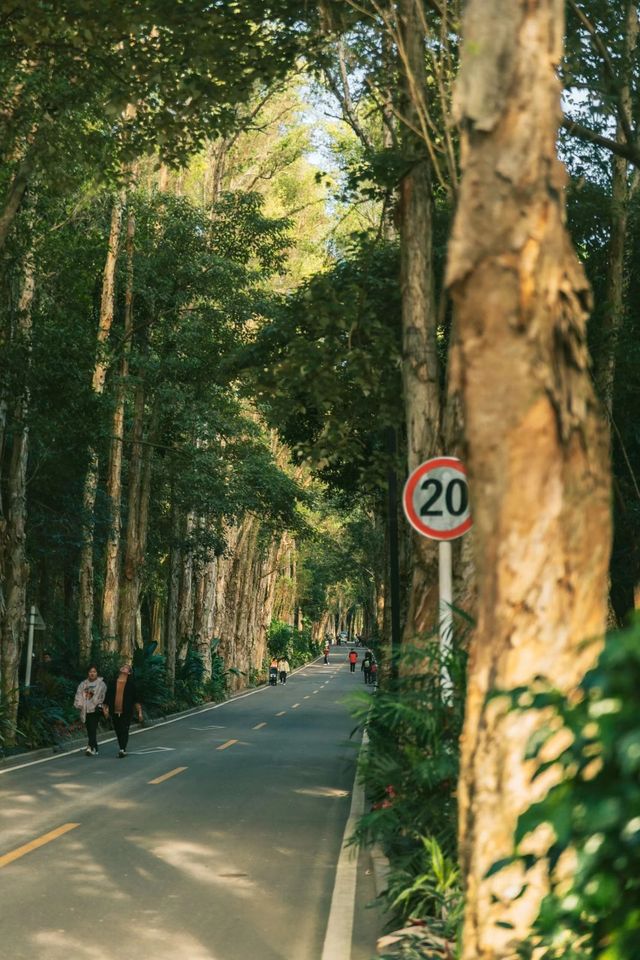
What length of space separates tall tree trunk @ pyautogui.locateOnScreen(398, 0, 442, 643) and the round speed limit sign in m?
2.51

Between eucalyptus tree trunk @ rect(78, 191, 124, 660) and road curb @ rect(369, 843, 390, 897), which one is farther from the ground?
eucalyptus tree trunk @ rect(78, 191, 124, 660)

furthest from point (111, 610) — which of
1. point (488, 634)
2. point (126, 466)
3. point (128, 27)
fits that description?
point (488, 634)

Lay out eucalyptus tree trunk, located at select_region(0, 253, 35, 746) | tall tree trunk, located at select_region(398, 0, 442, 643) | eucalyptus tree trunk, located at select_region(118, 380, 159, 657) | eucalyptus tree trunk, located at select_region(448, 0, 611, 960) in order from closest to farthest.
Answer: eucalyptus tree trunk, located at select_region(448, 0, 611, 960), tall tree trunk, located at select_region(398, 0, 442, 643), eucalyptus tree trunk, located at select_region(0, 253, 35, 746), eucalyptus tree trunk, located at select_region(118, 380, 159, 657)

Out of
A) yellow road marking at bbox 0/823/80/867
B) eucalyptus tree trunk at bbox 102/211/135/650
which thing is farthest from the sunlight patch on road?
eucalyptus tree trunk at bbox 102/211/135/650

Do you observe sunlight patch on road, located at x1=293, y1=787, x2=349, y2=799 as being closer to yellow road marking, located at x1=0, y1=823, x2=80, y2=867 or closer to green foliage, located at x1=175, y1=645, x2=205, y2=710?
yellow road marking, located at x1=0, y1=823, x2=80, y2=867

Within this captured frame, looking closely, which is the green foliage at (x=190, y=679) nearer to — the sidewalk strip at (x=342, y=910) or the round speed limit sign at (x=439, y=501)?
the sidewalk strip at (x=342, y=910)

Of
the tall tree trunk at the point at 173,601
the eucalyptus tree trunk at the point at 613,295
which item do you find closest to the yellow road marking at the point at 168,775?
the eucalyptus tree trunk at the point at 613,295

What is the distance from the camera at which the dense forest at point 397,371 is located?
372cm

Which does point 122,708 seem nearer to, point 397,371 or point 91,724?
point 91,724

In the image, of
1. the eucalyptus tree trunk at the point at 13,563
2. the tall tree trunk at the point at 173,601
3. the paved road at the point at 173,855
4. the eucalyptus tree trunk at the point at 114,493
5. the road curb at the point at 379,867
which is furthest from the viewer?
the tall tree trunk at the point at 173,601

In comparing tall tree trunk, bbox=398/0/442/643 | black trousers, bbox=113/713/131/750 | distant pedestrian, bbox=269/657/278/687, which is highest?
tall tree trunk, bbox=398/0/442/643

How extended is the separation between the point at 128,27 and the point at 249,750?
13126 millimetres

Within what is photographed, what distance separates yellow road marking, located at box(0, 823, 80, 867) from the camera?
1009 cm

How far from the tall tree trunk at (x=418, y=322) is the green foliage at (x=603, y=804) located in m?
8.77
